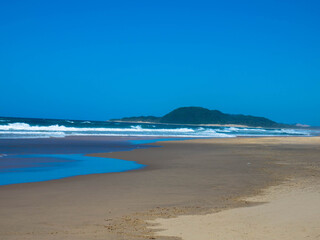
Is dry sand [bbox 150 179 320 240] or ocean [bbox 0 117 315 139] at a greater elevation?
ocean [bbox 0 117 315 139]

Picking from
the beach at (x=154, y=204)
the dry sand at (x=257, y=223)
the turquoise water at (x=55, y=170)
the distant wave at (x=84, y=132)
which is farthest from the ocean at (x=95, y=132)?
the dry sand at (x=257, y=223)

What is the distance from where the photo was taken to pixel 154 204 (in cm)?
827

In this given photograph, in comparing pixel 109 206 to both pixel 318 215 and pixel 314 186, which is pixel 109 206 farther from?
pixel 314 186

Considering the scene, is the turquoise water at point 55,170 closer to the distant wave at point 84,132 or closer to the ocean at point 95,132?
the ocean at point 95,132

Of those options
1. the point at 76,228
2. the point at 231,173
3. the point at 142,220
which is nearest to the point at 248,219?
the point at 142,220

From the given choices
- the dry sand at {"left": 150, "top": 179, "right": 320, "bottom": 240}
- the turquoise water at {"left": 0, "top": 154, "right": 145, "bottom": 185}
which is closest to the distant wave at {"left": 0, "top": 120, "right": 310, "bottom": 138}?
the turquoise water at {"left": 0, "top": 154, "right": 145, "bottom": 185}

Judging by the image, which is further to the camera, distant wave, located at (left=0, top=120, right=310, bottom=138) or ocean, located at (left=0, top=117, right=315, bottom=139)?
ocean, located at (left=0, top=117, right=315, bottom=139)

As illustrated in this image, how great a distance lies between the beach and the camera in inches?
241

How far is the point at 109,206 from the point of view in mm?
8031

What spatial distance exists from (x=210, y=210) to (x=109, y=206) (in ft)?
6.59

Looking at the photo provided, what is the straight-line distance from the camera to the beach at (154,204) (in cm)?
611

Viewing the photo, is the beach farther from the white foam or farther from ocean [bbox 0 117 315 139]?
the white foam

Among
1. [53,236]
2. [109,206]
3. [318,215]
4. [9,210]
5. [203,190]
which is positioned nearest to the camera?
[53,236]

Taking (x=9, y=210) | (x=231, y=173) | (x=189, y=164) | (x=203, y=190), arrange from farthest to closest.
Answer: (x=189, y=164) < (x=231, y=173) < (x=203, y=190) < (x=9, y=210)
